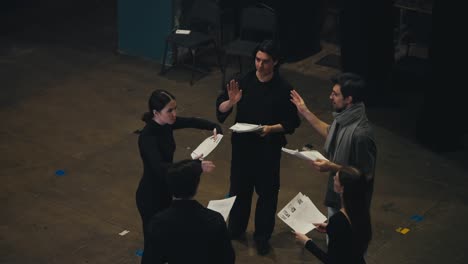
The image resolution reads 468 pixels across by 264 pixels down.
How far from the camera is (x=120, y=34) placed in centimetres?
1166

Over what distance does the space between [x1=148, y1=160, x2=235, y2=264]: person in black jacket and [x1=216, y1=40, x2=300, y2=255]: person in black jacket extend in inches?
70.9

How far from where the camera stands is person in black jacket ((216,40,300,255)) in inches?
257

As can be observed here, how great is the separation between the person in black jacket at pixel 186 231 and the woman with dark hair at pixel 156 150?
0.94 m

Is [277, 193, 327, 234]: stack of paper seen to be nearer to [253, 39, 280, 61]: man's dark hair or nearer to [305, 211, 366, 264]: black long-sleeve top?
[305, 211, 366, 264]: black long-sleeve top

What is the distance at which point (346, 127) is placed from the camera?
612 cm

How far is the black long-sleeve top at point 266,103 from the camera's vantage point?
6.53 m

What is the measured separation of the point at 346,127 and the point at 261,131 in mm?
724

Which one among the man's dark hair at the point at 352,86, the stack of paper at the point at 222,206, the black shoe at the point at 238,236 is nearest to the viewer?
the stack of paper at the point at 222,206

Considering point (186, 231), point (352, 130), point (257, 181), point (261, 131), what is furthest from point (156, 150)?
point (352, 130)

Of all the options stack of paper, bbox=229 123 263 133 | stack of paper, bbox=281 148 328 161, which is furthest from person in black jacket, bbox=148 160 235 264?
stack of paper, bbox=229 123 263 133

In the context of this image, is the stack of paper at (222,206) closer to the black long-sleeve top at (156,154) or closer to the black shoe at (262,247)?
the black long-sleeve top at (156,154)

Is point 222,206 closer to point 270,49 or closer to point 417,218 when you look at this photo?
point 270,49

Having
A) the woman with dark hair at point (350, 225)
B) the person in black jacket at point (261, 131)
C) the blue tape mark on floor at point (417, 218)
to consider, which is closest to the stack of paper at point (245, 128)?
the person in black jacket at point (261, 131)

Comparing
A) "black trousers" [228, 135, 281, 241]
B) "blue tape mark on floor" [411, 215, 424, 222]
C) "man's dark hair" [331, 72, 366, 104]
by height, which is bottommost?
"blue tape mark on floor" [411, 215, 424, 222]
